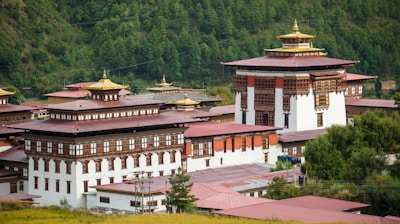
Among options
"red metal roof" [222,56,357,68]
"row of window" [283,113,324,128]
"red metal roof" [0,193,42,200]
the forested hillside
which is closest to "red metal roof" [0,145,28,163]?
"red metal roof" [0,193,42,200]

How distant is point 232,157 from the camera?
79.9 meters

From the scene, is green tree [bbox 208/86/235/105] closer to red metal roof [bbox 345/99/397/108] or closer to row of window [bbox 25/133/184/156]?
red metal roof [bbox 345/99/397/108]

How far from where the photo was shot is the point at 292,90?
8612cm

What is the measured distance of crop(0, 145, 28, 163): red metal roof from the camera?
7388cm

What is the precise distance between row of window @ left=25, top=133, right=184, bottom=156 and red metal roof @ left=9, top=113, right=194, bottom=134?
2.26ft

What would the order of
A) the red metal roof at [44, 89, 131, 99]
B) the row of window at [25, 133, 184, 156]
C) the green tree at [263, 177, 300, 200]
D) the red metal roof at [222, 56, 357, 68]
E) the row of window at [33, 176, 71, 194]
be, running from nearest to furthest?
the green tree at [263, 177, 300, 200], the row of window at [33, 176, 71, 194], the row of window at [25, 133, 184, 156], the red metal roof at [222, 56, 357, 68], the red metal roof at [44, 89, 131, 99]

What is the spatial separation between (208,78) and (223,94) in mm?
17603

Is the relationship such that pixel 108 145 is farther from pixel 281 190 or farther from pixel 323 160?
pixel 323 160

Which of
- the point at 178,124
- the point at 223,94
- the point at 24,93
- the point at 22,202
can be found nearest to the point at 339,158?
the point at 178,124

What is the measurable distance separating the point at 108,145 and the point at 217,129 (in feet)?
31.2

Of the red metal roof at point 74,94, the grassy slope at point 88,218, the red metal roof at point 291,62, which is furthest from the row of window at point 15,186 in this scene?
the red metal roof at point 74,94

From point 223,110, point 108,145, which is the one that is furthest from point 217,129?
point 223,110

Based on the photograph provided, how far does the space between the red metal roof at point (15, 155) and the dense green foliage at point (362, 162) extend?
1410 centimetres

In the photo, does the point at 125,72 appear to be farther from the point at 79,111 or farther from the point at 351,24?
the point at 79,111
